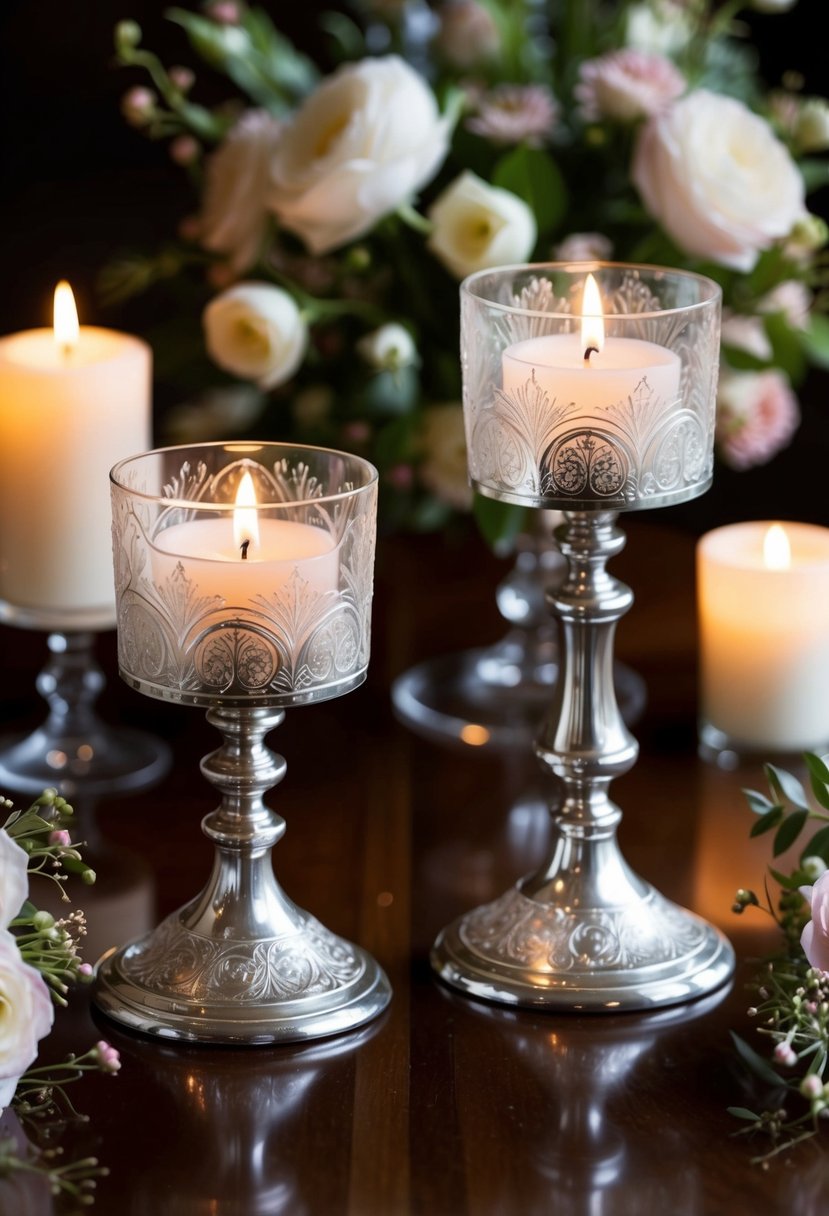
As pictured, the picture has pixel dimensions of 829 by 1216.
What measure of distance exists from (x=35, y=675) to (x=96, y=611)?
16cm

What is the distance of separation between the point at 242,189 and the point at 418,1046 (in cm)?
64

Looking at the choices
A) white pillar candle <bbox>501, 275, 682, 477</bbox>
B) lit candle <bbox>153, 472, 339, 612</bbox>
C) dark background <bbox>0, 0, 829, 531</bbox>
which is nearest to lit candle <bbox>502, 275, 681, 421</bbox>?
white pillar candle <bbox>501, 275, 682, 477</bbox>

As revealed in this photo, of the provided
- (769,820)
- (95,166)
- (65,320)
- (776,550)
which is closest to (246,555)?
(769,820)

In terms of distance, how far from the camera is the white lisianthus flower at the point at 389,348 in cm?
121

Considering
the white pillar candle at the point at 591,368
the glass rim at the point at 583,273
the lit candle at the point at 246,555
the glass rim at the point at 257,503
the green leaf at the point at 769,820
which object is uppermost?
the glass rim at the point at 583,273

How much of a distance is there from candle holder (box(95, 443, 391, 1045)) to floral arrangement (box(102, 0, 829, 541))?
0.35 metres

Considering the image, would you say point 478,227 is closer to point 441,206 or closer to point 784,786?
point 441,206

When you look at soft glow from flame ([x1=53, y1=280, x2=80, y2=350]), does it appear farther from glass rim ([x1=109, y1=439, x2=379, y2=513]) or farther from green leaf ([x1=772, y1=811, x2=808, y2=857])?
green leaf ([x1=772, y1=811, x2=808, y2=857])

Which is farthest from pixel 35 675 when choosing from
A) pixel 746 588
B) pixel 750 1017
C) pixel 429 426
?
pixel 750 1017

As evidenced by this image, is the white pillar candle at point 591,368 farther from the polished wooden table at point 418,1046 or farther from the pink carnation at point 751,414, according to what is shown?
the pink carnation at point 751,414

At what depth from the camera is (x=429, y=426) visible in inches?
50.4

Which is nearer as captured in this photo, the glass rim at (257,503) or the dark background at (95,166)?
the glass rim at (257,503)

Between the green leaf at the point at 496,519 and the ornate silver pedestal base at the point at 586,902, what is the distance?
0.31 meters

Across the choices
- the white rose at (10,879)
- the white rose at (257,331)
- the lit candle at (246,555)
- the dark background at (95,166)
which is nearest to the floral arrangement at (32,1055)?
the white rose at (10,879)
